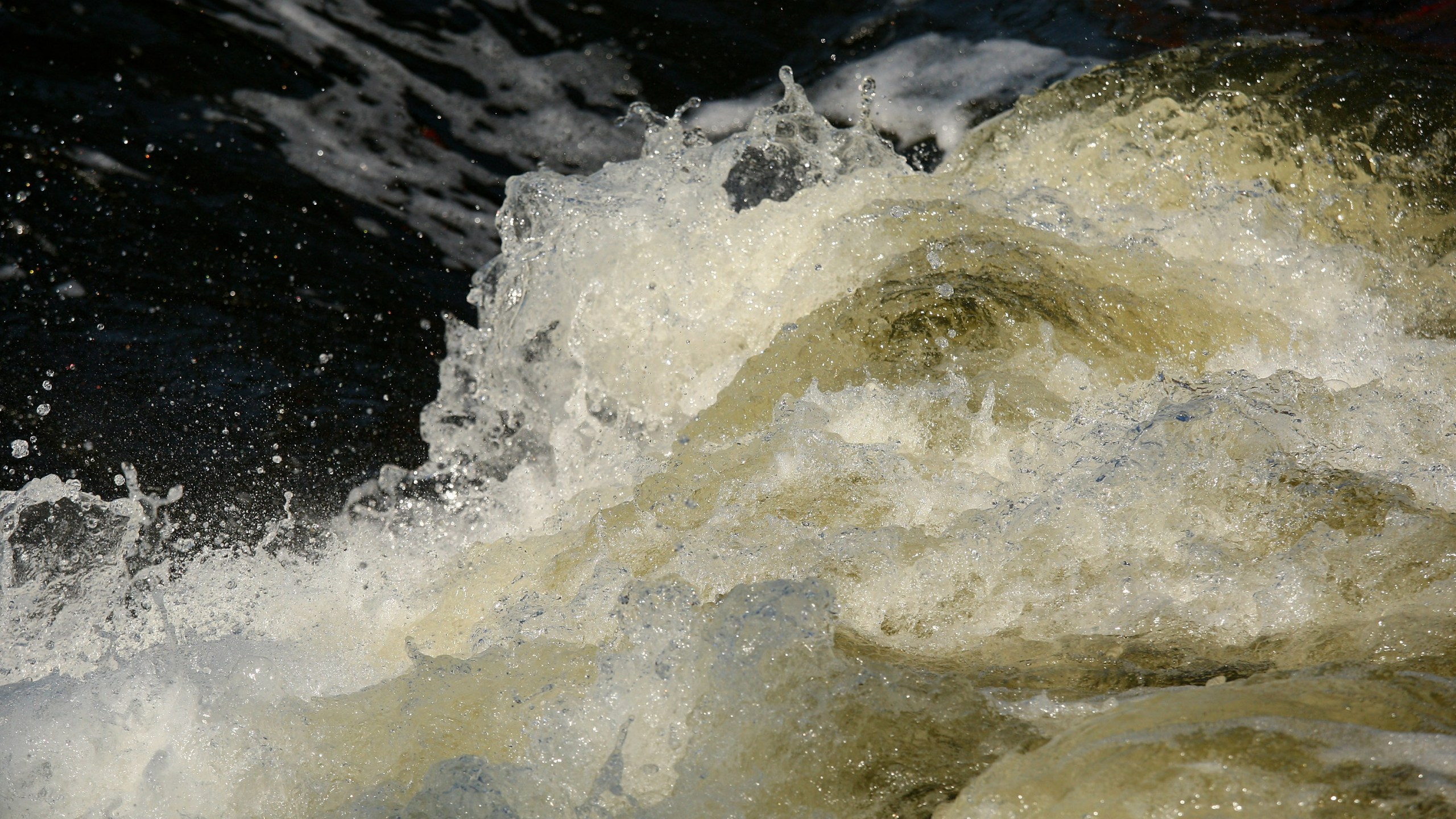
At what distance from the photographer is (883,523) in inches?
78.1

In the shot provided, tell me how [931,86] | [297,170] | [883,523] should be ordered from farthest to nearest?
[931,86]
[297,170]
[883,523]

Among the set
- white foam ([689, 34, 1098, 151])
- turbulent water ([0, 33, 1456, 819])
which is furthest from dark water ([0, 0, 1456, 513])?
turbulent water ([0, 33, 1456, 819])

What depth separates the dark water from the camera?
3680 mm

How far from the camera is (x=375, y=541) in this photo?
3.17 m

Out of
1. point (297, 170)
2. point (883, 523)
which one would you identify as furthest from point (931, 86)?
point (883, 523)

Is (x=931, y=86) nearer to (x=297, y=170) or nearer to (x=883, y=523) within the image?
(x=297, y=170)

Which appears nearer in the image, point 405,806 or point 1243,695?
point 1243,695

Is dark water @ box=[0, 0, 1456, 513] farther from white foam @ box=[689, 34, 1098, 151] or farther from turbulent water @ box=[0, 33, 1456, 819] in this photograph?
turbulent water @ box=[0, 33, 1456, 819]

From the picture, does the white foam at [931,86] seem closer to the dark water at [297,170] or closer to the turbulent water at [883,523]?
the dark water at [297,170]

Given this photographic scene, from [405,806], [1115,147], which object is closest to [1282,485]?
[405,806]

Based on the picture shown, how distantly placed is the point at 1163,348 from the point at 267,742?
2.03 m

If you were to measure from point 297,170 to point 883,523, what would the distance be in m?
3.37

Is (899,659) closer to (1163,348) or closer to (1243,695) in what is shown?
(1243,695)

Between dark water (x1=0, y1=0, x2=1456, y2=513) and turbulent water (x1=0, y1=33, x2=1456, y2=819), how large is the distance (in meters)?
0.39
